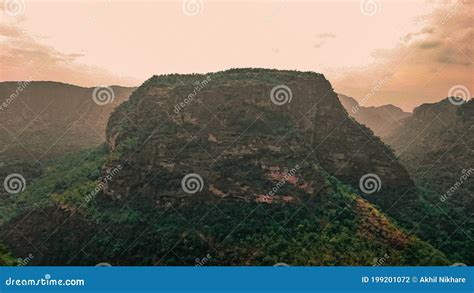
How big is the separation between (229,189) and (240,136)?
18.2ft

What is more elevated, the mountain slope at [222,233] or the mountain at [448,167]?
the mountain at [448,167]

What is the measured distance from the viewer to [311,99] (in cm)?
4841

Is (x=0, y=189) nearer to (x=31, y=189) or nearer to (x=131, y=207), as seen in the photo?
(x=31, y=189)
